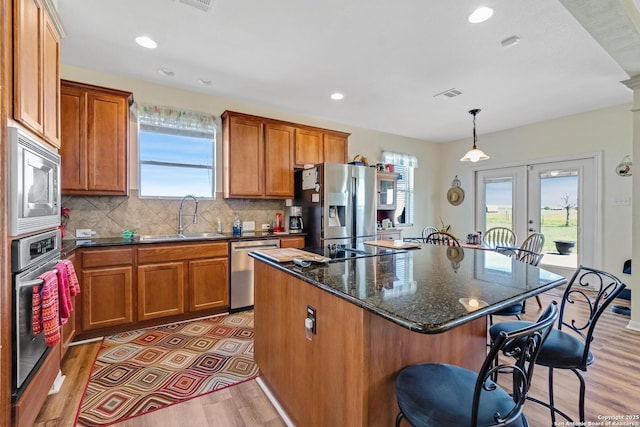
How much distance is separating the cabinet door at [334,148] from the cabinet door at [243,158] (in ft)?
3.38

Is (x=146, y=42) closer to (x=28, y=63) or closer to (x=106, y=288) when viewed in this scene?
(x=28, y=63)

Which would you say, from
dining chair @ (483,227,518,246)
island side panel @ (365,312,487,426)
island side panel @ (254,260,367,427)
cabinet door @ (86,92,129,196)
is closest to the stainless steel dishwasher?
cabinet door @ (86,92,129,196)

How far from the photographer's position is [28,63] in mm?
1553

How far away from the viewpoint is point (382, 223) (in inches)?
200

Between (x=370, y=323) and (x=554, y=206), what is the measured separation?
5.13 metres

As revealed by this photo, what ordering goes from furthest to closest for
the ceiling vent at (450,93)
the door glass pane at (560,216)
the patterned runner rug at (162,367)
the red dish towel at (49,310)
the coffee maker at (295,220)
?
the door glass pane at (560,216) < the coffee maker at (295,220) < the ceiling vent at (450,93) < the patterned runner rug at (162,367) < the red dish towel at (49,310)

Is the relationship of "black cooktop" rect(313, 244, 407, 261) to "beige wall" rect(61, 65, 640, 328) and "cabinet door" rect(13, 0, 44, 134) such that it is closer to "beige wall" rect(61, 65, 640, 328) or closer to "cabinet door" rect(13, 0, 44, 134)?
"cabinet door" rect(13, 0, 44, 134)

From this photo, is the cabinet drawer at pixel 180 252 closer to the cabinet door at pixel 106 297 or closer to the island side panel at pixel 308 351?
the cabinet door at pixel 106 297

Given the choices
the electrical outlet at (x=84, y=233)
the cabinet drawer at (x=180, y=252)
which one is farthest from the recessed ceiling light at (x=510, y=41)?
the electrical outlet at (x=84, y=233)

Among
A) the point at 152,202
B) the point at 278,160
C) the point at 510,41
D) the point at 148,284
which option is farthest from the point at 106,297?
the point at 510,41

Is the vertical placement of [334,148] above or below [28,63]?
above

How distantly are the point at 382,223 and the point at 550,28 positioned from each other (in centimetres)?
330

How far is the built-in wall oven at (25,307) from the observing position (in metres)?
1.37

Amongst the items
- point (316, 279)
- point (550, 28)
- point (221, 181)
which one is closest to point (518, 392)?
point (316, 279)
